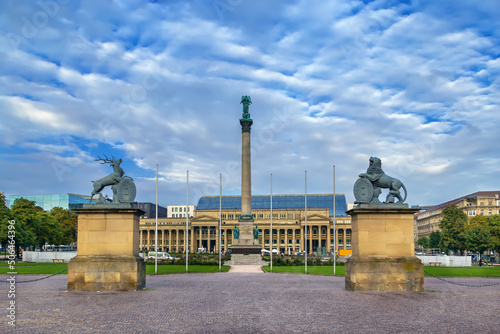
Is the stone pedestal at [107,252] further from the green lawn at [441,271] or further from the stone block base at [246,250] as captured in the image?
the stone block base at [246,250]

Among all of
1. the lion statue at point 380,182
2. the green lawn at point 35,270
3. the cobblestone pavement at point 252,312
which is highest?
the lion statue at point 380,182

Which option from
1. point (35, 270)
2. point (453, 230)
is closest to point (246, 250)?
point (35, 270)

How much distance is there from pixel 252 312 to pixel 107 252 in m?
11.5

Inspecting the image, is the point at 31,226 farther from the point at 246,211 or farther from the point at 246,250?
the point at 246,250

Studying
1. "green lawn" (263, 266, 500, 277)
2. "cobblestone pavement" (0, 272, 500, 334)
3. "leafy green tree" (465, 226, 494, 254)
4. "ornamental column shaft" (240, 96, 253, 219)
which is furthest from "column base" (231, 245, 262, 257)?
"leafy green tree" (465, 226, 494, 254)

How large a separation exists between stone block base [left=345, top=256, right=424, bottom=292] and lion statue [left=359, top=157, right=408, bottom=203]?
3.72 metres

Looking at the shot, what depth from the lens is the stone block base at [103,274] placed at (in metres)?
25.4

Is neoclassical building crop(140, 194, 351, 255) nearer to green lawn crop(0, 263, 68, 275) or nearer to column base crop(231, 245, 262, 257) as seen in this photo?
column base crop(231, 245, 262, 257)

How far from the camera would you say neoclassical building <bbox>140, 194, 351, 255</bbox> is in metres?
184

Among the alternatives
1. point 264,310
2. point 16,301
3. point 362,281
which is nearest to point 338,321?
point 264,310

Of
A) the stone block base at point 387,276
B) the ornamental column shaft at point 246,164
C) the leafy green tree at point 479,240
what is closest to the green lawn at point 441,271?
the stone block base at point 387,276

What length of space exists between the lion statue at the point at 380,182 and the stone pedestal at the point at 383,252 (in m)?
0.63

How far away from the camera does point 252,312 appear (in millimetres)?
18109

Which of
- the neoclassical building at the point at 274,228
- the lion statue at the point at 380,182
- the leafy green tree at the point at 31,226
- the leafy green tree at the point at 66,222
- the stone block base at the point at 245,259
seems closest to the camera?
the lion statue at the point at 380,182
